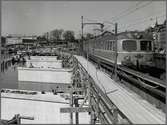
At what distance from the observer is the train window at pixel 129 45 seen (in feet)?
43.3

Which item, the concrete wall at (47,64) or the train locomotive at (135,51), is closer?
the train locomotive at (135,51)

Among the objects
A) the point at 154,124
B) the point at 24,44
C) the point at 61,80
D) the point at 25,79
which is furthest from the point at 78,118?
the point at 24,44

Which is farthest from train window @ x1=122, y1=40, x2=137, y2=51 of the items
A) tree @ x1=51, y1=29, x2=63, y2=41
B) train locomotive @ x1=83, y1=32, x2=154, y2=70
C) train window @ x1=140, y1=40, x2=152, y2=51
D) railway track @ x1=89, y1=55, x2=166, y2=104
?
tree @ x1=51, y1=29, x2=63, y2=41

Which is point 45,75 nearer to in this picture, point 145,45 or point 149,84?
point 145,45

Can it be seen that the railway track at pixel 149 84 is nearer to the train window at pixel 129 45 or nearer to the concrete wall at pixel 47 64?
the train window at pixel 129 45

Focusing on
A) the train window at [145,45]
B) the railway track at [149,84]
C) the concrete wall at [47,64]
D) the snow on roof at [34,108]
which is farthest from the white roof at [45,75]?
the railway track at [149,84]

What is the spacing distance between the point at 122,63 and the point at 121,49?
2.70ft

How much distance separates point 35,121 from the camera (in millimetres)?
13758

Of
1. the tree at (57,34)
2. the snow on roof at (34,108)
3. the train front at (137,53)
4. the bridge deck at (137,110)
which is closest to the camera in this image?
the bridge deck at (137,110)

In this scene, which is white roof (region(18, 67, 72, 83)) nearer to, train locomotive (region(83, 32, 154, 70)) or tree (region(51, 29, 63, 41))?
train locomotive (region(83, 32, 154, 70))

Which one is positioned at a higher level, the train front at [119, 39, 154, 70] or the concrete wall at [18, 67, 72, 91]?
the train front at [119, 39, 154, 70]

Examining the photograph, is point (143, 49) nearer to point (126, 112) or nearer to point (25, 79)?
point (126, 112)

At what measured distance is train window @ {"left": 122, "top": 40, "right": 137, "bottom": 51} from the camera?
43.3 ft

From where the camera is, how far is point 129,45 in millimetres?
13289
